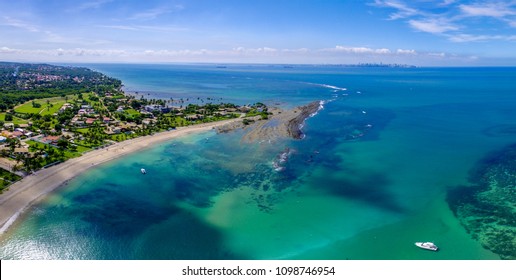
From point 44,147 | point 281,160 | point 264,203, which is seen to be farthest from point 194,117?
point 264,203

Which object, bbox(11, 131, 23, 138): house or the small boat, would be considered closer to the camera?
the small boat

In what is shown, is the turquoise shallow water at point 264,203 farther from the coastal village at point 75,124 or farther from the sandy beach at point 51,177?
the coastal village at point 75,124

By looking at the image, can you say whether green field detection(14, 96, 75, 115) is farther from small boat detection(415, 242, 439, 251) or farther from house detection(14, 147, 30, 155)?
small boat detection(415, 242, 439, 251)

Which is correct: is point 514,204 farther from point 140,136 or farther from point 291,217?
point 140,136

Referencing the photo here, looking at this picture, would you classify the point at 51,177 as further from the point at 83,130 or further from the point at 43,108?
the point at 43,108

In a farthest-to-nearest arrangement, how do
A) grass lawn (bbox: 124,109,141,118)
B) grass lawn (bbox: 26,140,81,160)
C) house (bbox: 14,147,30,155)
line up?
grass lawn (bbox: 124,109,141,118) → grass lawn (bbox: 26,140,81,160) → house (bbox: 14,147,30,155)

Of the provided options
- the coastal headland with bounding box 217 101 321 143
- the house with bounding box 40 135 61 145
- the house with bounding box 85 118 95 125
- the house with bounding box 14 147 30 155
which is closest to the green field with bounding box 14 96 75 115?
the house with bounding box 85 118 95 125

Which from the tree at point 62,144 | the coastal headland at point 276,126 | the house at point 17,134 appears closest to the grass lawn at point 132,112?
the house at point 17,134

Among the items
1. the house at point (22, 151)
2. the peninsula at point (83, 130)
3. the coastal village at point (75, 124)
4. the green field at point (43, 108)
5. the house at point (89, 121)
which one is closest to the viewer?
the peninsula at point (83, 130)
